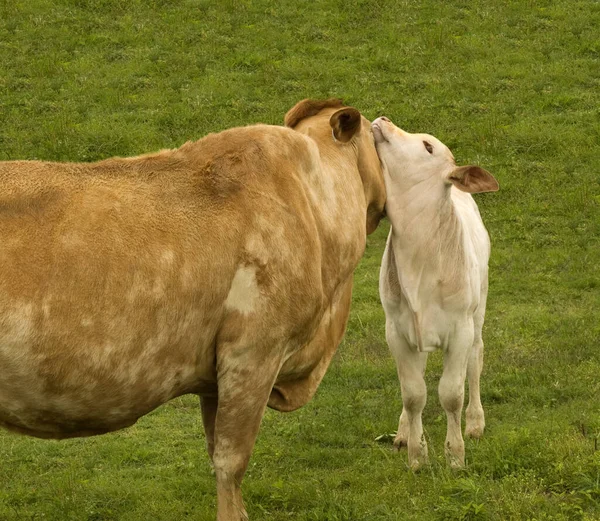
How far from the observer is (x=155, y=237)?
Result: 16.7ft

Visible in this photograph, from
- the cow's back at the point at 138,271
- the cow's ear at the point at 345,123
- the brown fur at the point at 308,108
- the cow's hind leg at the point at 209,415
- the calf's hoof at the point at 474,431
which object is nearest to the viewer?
the cow's back at the point at 138,271

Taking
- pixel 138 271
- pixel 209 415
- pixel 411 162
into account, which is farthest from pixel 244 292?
pixel 411 162

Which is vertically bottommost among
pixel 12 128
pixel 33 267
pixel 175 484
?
pixel 12 128

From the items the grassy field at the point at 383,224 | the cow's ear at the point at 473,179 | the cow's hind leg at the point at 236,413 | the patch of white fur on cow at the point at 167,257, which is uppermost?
the patch of white fur on cow at the point at 167,257

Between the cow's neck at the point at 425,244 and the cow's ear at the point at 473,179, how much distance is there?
206 mm

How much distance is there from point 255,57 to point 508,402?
37.6 ft

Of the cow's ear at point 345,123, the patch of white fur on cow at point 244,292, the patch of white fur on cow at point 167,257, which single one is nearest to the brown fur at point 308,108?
the cow's ear at point 345,123

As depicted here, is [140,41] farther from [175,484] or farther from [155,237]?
[155,237]

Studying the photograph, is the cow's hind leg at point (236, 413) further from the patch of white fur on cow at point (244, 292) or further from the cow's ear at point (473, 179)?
the cow's ear at point (473, 179)

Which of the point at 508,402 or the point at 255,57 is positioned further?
the point at 255,57

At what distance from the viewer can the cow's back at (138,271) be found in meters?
4.73

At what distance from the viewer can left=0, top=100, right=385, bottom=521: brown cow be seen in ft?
15.6

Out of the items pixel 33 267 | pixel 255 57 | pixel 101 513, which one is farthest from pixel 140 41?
pixel 33 267

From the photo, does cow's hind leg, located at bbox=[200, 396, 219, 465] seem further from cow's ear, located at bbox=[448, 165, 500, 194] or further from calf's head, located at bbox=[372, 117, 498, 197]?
cow's ear, located at bbox=[448, 165, 500, 194]
